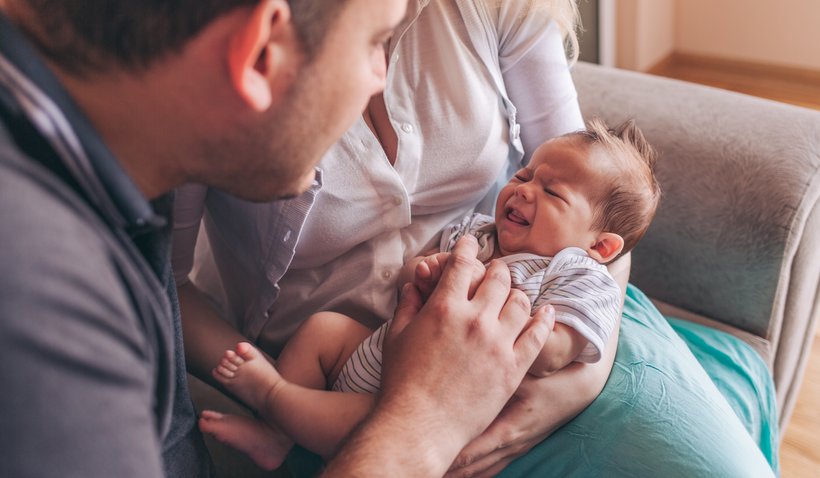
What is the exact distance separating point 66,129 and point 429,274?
0.57 meters

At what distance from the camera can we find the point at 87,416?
520mm

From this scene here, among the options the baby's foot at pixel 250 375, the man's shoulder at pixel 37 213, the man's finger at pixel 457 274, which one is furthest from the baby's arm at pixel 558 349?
the man's shoulder at pixel 37 213

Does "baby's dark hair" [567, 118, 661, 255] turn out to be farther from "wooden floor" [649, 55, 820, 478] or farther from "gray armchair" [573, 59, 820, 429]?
A: "wooden floor" [649, 55, 820, 478]

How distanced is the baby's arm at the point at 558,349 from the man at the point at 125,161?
0.22 m

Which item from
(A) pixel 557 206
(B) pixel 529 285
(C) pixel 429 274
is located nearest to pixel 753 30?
(A) pixel 557 206

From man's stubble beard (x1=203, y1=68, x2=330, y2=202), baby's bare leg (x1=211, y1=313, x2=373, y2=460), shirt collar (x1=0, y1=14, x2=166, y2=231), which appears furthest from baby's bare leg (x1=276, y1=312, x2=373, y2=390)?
shirt collar (x1=0, y1=14, x2=166, y2=231)

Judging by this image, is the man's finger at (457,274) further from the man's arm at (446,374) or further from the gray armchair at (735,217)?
the gray armchair at (735,217)

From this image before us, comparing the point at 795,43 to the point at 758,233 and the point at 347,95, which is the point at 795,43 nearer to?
the point at 758,233

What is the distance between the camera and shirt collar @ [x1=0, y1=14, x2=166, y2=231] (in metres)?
0.58

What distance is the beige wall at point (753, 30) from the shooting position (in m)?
2.97

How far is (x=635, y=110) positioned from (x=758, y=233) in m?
0.33

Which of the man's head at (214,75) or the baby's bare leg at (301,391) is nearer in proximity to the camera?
the man's head at (214,75)

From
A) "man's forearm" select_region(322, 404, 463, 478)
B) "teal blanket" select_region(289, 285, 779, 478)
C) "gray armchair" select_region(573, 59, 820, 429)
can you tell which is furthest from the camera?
"gray armchair" select_region(573, 59, 820, 429)

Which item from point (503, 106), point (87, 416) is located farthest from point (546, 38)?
point (87, 416)
